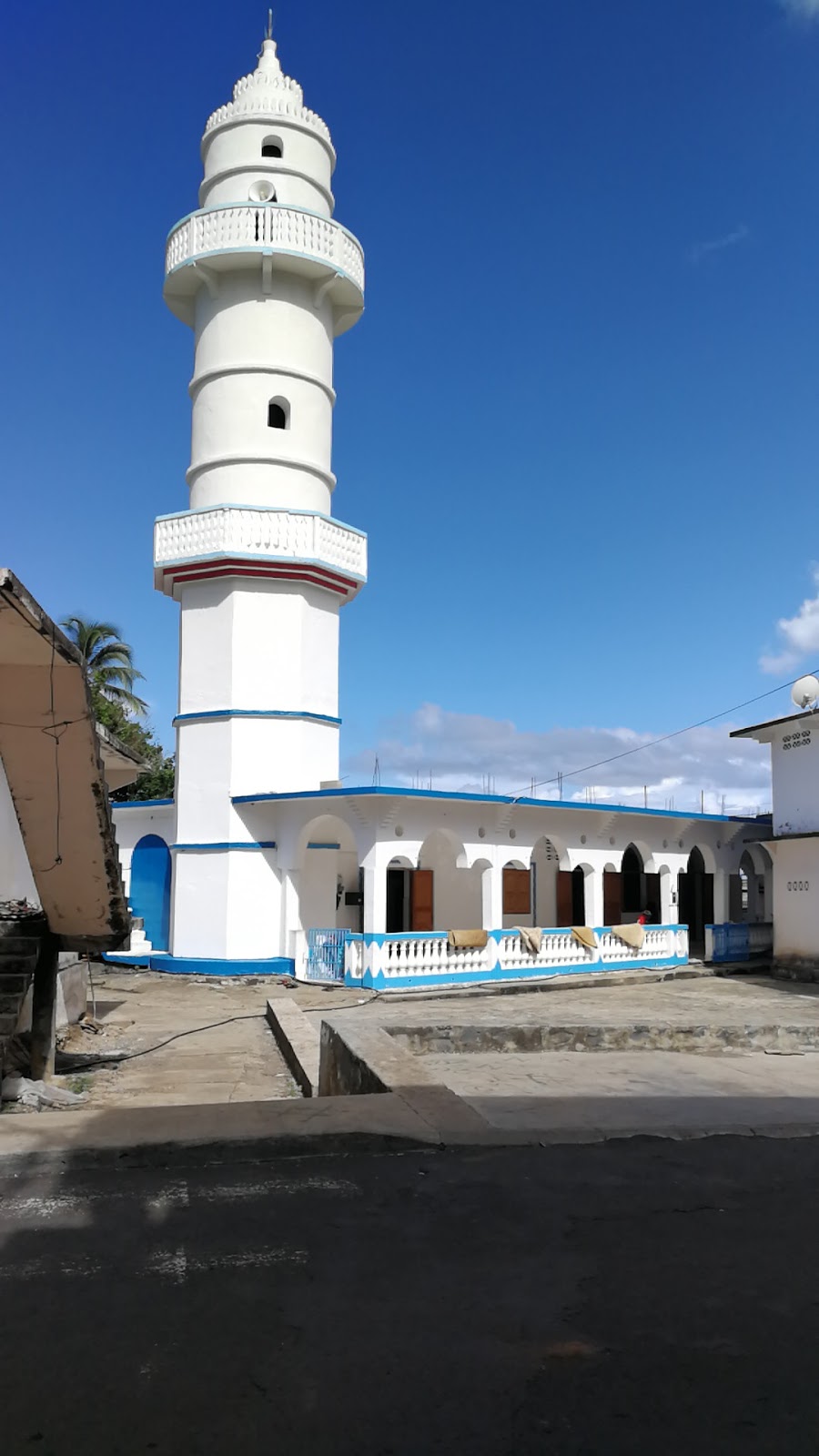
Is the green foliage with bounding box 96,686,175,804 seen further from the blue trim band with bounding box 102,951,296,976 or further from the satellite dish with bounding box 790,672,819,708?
the satellite dish with bounding box 790,672,819,708

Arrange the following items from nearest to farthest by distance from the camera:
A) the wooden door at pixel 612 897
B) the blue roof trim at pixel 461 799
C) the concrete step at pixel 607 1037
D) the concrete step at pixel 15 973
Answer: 1. the concrete step at pixel 15 973
2. the concrete step at pixel 607 1037
3. the blue roof trim at pixel 461 799
4. the wooden door at pixel 612 897

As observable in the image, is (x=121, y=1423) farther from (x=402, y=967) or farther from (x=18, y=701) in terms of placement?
(x=402, y=967)

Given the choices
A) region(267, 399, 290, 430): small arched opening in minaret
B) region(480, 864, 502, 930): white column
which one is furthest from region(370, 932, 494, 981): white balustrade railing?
region(267, 399, 290, 430): small arched opening in minaret

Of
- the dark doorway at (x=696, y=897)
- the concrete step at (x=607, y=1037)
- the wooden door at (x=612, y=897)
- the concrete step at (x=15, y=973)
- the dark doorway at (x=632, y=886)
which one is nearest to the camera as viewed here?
the concrete step at (x=15, y=973)

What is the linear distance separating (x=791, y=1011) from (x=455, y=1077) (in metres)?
5.11

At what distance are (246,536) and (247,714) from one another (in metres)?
3.13

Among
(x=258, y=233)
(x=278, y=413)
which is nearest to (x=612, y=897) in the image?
(x=278, y=413)

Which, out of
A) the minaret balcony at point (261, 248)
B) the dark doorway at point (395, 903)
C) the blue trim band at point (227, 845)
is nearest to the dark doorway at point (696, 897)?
the dark doorway at point (395, 903)

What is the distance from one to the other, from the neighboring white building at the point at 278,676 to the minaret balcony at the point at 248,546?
0.12ft

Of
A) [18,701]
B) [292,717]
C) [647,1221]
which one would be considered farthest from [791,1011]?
[292,717]

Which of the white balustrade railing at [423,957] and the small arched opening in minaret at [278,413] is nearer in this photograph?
the white balustrade railing at [423,957]

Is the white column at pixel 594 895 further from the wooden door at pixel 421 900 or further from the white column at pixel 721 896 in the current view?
the white column at pixel 721 896

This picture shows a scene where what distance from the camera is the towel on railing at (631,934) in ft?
62.1

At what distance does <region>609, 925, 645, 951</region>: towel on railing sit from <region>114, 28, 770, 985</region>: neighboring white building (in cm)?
5
